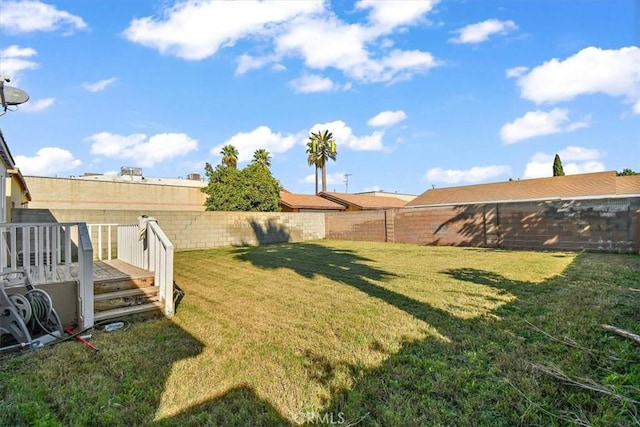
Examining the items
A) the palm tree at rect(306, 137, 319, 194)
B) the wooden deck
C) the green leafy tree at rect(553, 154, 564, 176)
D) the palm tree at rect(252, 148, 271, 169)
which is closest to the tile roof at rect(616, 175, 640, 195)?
the green leafy tree at rect(553, 154, 564, 176)

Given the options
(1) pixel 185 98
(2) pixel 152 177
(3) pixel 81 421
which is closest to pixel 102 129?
(1) pixel 185 98

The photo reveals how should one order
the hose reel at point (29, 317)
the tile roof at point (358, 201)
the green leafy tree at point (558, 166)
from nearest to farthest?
the hose reel at point (29, 317) < the tile roof at point (358, 201) < the green leafy tree at point (558, 166)

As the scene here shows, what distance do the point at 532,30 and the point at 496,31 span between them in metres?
0.86

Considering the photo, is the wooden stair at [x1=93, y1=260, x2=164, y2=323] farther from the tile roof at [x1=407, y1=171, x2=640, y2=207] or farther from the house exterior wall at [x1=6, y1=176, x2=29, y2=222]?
the tile roof at [x1=407, y1=171, x2=640, y2=207]

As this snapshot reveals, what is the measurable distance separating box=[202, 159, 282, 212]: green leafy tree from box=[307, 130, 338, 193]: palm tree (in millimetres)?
15077

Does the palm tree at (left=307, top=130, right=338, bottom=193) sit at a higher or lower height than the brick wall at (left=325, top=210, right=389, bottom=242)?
higher

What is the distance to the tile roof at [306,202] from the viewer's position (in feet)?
77.9

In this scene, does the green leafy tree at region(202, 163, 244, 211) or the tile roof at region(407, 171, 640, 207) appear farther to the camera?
the green leafy tree at region(202, 163, 244, 211)

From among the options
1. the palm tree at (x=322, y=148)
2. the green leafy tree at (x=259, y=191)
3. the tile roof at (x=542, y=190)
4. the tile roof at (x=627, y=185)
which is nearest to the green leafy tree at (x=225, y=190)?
the green leafy tree at (x=259, y=191)

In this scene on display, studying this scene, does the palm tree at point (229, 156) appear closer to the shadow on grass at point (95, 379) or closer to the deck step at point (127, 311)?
the deck step at point (127, 311)

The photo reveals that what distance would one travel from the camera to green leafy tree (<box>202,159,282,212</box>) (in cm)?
1939

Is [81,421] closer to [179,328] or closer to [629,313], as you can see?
[179,328]

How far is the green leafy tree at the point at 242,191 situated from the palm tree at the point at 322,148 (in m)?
15.1

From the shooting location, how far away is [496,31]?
8797 mm
